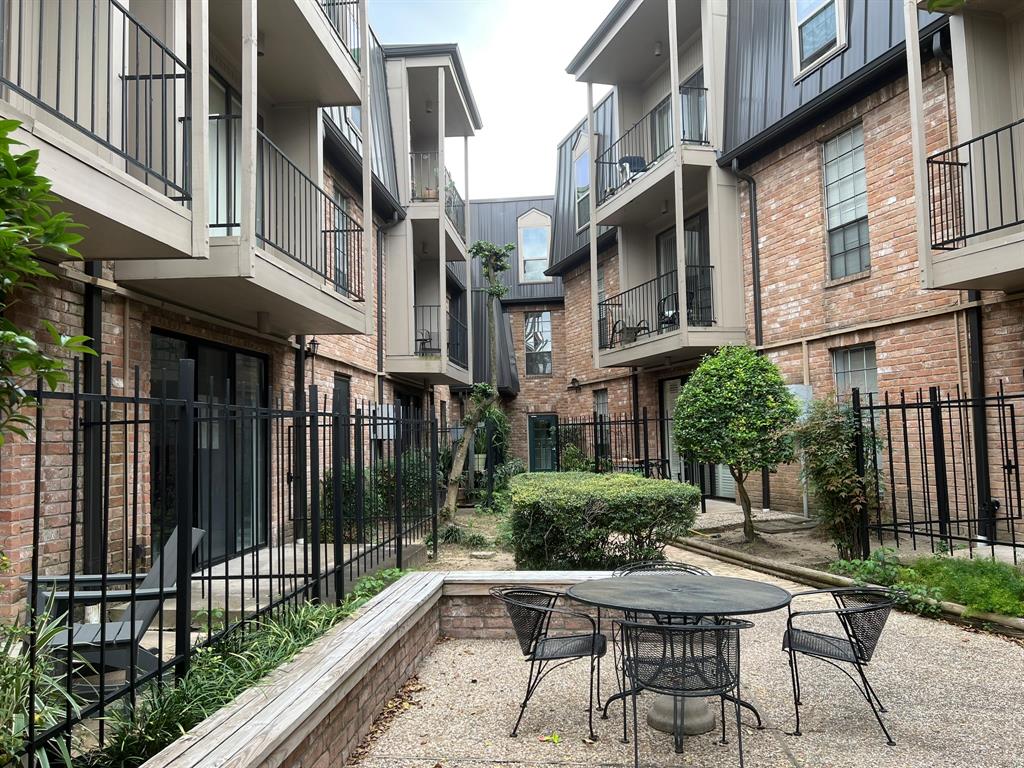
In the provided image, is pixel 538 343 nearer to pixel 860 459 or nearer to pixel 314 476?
pixel 860 459

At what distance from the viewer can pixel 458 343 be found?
16.8 metres

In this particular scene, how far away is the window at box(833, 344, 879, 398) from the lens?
10.1 metres

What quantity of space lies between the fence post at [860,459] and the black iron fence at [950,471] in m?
0.01

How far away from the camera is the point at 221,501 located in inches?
300

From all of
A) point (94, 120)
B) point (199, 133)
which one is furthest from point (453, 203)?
point (94, 120)

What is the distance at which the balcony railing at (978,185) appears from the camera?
25.5 ft

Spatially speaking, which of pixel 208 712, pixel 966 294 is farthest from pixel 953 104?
pixel 208 712

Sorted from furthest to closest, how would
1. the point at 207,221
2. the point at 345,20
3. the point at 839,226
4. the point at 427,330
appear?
the point at 427,330
the point at 839,226
the point at 345,20
the point at 207,221

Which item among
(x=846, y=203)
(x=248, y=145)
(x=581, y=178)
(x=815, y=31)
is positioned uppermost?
(x=581, y=178)

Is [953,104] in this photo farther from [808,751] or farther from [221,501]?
[221,501]

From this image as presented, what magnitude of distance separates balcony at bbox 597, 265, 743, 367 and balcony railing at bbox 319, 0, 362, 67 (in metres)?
6.66

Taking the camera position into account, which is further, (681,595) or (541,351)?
(541,351)

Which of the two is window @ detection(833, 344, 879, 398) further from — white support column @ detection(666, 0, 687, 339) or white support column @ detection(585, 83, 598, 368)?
white support column @ detection(585, 83, 598, 368)

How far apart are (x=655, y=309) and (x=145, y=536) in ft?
37.8
